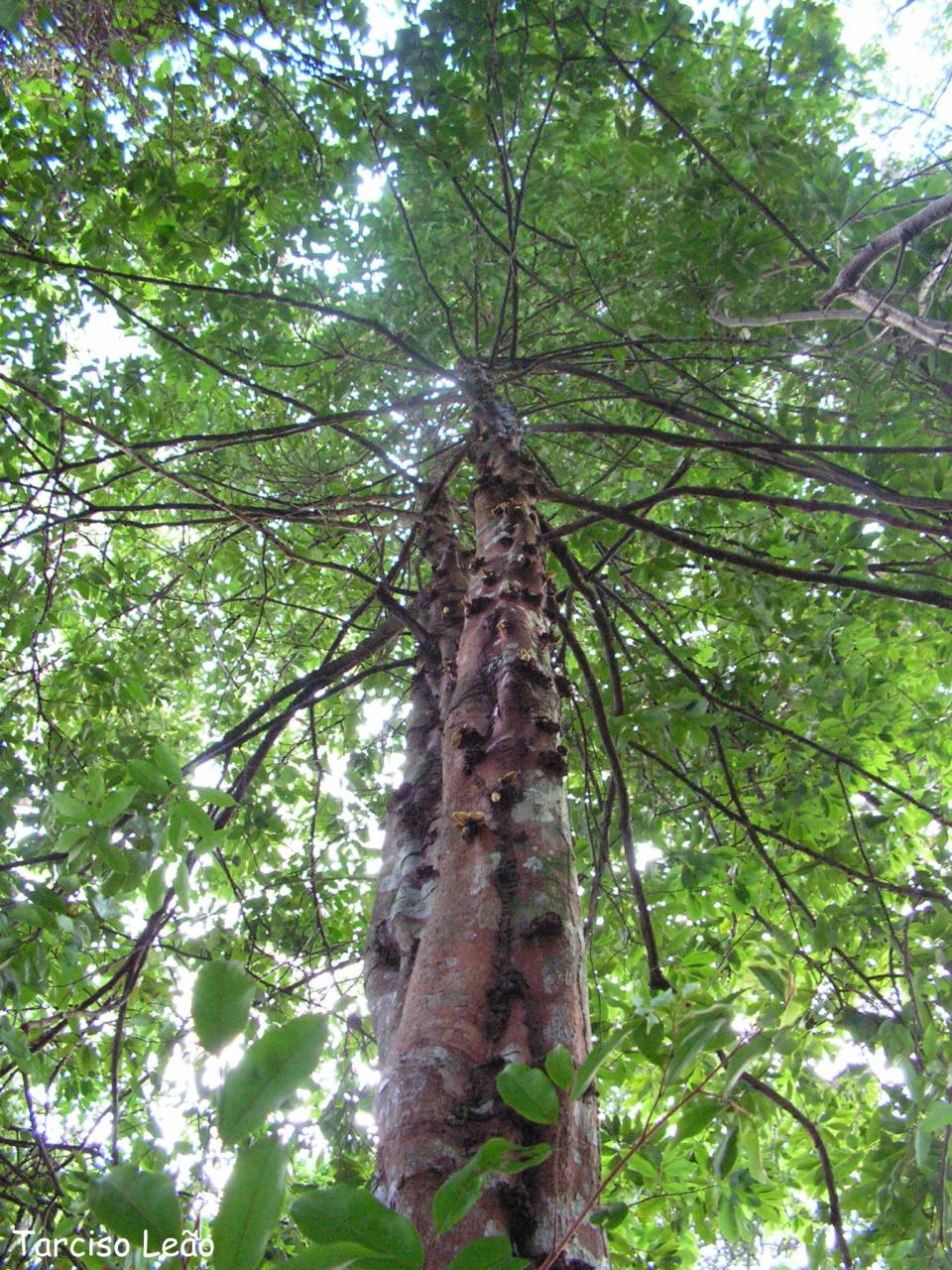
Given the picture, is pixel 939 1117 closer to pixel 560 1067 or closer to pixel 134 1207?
pixel 560 1067

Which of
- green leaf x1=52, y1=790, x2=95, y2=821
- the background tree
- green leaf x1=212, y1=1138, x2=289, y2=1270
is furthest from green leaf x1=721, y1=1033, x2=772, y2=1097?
green leaf x1=52, y1=790, x2=95, y2=821

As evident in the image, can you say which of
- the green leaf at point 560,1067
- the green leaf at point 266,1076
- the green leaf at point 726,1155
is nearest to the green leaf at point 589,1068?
the green leaf at point 560,1067

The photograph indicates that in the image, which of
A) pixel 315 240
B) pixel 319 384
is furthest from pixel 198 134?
pixel 319 384

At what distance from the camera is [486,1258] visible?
572 millimetres

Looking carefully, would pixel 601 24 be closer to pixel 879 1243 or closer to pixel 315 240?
pixel 315 240

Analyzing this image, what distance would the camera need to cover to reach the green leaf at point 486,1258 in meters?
0.57

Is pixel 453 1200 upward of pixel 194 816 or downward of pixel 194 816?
downward

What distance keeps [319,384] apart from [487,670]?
3103 mm

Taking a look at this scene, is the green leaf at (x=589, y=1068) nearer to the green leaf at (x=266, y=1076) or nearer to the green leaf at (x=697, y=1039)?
the green leaf at (x=697, y=1039)

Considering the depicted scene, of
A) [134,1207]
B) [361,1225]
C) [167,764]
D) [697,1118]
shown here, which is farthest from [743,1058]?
[167,764]

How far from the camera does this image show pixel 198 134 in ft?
13.5

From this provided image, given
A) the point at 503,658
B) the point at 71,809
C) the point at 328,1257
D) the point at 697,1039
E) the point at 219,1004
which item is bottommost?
the point at 328,1257

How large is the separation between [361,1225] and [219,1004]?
18 cm

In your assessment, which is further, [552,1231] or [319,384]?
[319,384]
